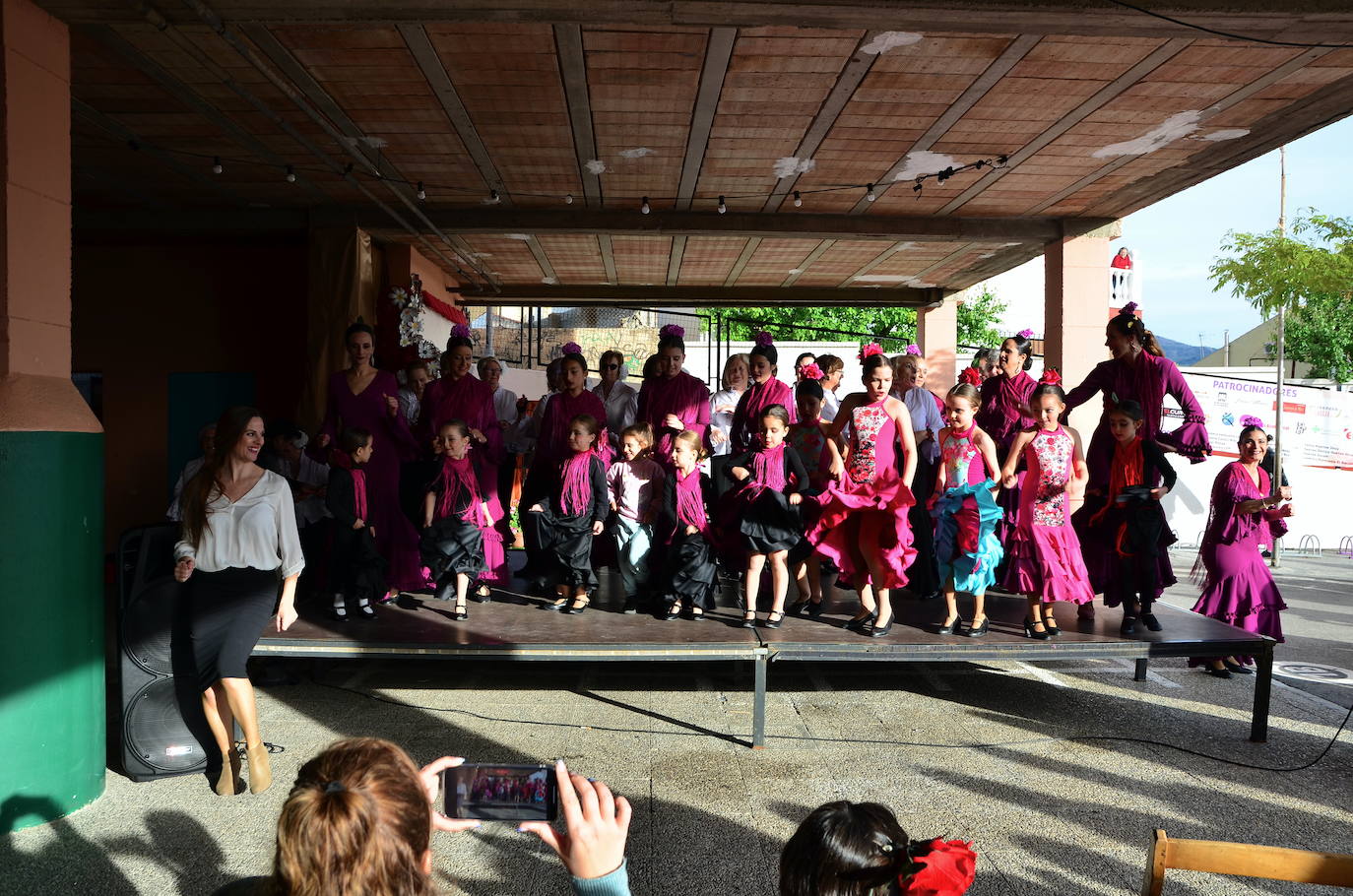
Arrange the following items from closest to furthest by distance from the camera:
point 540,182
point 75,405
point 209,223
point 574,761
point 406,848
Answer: point 406,848 < point 75,405 < point 574,761 < point 540,182 < point 209,223

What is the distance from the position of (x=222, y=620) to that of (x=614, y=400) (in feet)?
11.7

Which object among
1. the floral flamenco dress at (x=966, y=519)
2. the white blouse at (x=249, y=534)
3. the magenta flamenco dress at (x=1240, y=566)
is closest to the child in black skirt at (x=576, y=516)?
the white blouse at (x=249, y=534)

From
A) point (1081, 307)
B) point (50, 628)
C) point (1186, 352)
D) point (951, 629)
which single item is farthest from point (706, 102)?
point (1186, 352)

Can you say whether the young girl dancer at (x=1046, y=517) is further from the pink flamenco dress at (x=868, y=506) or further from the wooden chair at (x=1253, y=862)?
the wooden chair at (x=1253, y=862)

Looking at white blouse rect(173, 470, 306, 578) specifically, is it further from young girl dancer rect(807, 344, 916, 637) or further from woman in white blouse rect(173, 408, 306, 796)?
young girl dancer rect(807, 344, 916, 637)

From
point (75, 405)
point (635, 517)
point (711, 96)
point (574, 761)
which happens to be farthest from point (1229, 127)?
point (75, 405)

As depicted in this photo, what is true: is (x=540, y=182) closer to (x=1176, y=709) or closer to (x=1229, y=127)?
(x=1229, y=127)

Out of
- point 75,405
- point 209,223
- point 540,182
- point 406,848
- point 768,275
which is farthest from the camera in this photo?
point 768,275

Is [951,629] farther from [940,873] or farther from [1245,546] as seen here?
[940,873]

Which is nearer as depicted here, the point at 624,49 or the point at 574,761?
the point at 574,761

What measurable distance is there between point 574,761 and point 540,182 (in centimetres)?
547

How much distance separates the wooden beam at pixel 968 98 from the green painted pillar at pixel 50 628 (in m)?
5.16

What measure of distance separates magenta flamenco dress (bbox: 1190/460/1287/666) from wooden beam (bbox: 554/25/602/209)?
4924 millimetres

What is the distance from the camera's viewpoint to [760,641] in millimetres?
4906
